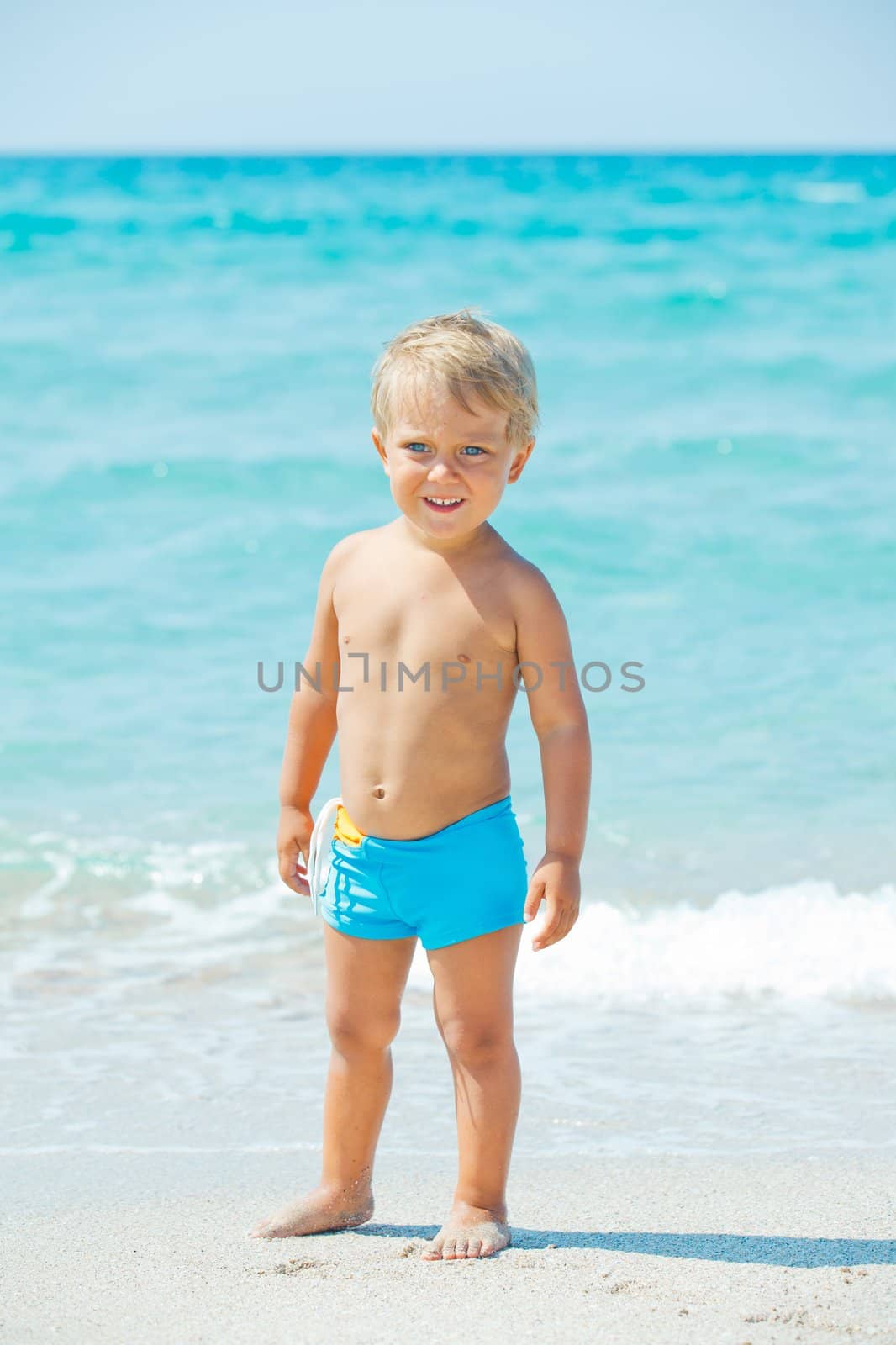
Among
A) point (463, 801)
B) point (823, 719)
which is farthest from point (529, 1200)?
point (823, 719)

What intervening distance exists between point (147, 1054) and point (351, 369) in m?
8.89

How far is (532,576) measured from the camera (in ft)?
7.68

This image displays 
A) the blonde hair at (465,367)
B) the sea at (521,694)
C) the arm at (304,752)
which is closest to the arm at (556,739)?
the blonde hair at (465,367)

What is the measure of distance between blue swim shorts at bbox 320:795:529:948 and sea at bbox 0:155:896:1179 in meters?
0.73

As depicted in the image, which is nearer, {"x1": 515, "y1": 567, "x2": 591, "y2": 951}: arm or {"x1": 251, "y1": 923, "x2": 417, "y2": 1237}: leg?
{"x1": 515, "y1": 567, "x2": 591, "y2": 951}: arm

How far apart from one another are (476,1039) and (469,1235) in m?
0.30

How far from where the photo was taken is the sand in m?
2.03

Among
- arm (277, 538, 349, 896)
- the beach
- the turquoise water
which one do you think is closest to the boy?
arm (277, 538, 349, 896)

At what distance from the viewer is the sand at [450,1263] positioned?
203 cm

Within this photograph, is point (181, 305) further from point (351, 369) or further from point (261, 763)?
point (261, 763)

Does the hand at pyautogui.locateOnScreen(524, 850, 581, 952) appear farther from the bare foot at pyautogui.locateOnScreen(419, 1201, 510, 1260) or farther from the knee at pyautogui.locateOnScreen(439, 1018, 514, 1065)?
the bare foot at pyautogui.locateOnScreen(419, 1201, 510, 1260)

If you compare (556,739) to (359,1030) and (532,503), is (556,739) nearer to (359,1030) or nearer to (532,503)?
(359,1030)

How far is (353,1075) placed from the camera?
2447mm

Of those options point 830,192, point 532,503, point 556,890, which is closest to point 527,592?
point 556,890
